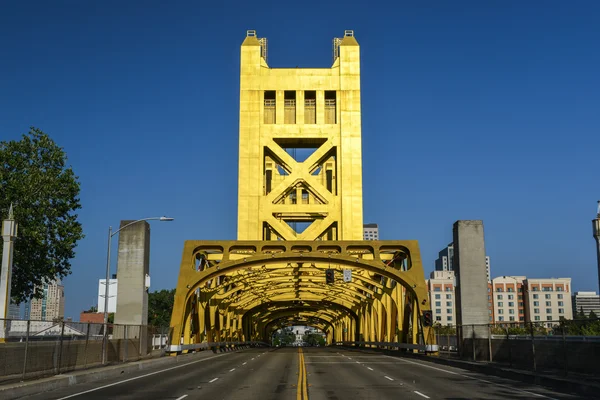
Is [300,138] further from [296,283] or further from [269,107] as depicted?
[296,283]

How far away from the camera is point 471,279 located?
105ft

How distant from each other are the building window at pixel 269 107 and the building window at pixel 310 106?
3026mm

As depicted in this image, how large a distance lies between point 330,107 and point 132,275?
36.4 metres

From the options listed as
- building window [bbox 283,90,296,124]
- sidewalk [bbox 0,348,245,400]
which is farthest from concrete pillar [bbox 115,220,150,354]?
building window [bbox 283,90,296,124]

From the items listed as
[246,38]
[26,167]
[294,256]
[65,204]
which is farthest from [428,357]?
[246,38]

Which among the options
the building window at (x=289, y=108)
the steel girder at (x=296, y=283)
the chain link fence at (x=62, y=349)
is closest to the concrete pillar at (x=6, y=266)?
the chain link fence at (x=62, y=349)

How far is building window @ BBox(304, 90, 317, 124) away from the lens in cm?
6619

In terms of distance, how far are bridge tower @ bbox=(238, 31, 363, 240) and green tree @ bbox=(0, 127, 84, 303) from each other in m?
15.8

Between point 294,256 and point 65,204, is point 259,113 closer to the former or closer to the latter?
point 65,204

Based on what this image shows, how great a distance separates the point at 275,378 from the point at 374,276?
33705 millimetres

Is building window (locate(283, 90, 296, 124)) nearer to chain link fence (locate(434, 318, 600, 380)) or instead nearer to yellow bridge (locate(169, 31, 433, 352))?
yellow bridge (locate(169, 31, 433, 352))

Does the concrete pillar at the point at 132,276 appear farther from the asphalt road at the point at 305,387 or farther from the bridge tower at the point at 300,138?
the bridge tower at the point at 300,138

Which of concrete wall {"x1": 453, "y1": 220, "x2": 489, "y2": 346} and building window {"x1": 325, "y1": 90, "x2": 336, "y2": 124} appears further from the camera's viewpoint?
building window {"x1": 325, "y1": 90, "x2": 336, "y2": 124}

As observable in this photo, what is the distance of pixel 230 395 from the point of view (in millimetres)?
17281
